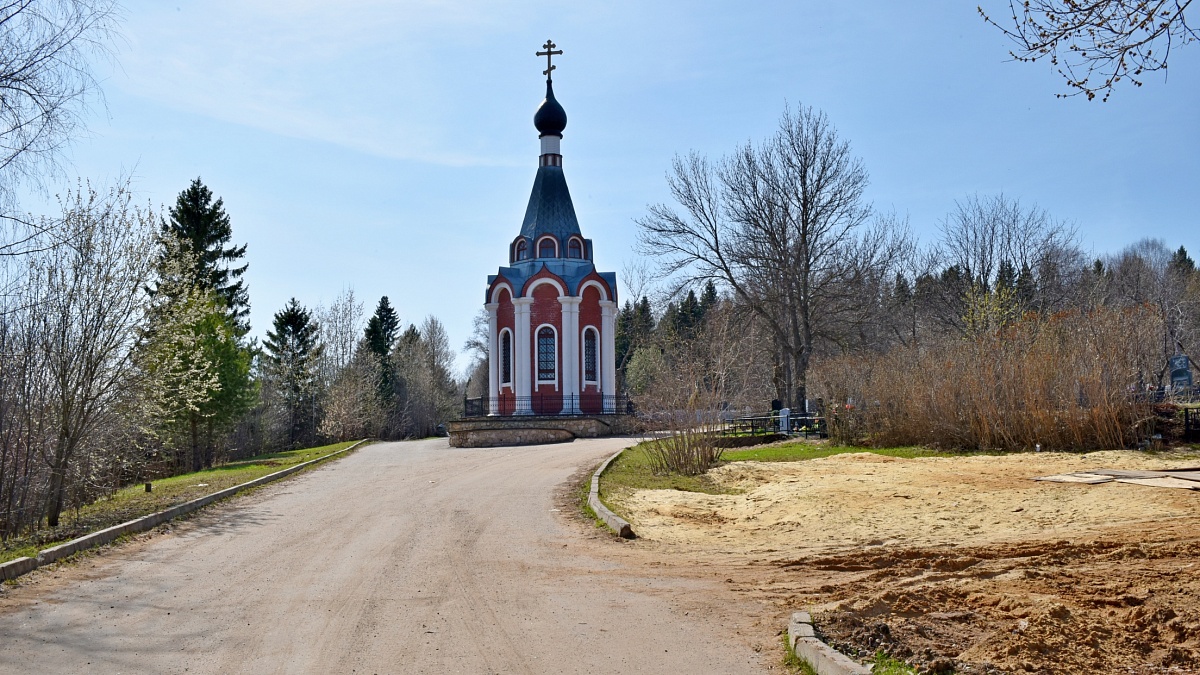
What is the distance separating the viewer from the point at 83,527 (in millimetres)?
13305

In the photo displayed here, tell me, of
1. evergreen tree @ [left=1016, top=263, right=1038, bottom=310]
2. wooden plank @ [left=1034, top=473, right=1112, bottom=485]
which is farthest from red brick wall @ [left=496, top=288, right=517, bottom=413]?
wooden plank @ [left=1034, top=473, right=1112, bottom=485]

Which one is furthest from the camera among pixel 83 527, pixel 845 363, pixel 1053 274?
pixel 1053 274

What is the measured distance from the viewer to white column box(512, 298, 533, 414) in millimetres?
39594

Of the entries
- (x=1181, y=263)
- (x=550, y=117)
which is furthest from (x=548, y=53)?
(x=1181, y=263)

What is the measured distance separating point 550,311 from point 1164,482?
28892 mm

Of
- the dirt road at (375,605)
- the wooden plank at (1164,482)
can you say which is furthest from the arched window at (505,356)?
the wooden plank at (1164,482)

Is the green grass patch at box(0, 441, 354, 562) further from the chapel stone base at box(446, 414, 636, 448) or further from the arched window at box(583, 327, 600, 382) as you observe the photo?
the arched window at box(583, 327, 600, 382)

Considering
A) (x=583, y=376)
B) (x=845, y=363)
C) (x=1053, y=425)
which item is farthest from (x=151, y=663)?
(x=583, y=376)

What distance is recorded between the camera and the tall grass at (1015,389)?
790 inches

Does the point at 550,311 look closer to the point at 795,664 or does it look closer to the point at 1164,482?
the point at 1164,482

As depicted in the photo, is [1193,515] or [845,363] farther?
[845,363]

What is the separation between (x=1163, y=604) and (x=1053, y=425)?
1554 centimetres

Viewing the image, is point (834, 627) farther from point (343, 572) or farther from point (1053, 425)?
point (1053, 425)

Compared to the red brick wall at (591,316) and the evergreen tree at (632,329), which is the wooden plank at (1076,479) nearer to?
the red brick wall at (591,316)
